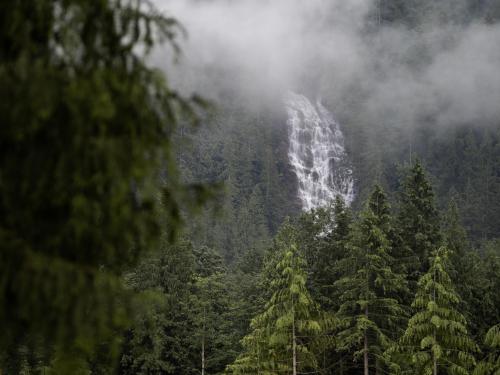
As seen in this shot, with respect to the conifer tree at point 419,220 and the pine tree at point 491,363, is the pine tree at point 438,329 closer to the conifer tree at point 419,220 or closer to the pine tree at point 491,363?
the pine tree at point 491,363

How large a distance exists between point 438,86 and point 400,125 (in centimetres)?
3554

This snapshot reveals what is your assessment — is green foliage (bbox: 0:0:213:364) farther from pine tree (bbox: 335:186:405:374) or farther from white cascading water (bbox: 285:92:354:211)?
white cascading water (bbox: 285:92:354:211)

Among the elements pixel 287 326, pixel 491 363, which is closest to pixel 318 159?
pixel 287 326

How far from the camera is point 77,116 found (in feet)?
10.3

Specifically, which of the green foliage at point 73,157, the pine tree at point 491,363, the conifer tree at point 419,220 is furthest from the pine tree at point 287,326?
the green foliage at point 73,157

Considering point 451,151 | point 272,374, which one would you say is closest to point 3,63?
point 272,374

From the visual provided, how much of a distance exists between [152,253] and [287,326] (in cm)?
1623

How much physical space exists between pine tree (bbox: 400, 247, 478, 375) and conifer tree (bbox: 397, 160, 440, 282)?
1050 centimetres

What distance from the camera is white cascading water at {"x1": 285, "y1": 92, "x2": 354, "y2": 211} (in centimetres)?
11625

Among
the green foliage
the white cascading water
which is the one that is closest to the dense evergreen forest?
the green foliage

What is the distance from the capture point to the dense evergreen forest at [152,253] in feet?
10.3

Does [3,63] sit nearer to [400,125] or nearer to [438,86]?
[400,125]

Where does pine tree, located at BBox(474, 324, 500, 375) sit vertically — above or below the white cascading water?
below

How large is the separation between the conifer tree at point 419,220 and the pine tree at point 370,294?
585cm
